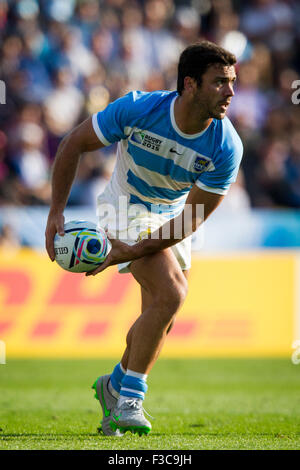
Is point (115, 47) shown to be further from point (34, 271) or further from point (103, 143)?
point (103, 143)

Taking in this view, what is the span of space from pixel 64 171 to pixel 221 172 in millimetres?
1101

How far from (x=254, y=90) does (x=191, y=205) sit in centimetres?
906

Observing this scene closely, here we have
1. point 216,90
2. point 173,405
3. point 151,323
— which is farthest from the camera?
point 173,405

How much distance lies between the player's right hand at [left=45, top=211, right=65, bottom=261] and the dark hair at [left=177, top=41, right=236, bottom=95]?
4.31ft

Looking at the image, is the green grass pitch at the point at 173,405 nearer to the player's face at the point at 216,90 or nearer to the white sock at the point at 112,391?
the white sock at the point at 112,391

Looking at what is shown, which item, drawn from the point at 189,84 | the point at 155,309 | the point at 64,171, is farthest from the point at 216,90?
the point at 155,309

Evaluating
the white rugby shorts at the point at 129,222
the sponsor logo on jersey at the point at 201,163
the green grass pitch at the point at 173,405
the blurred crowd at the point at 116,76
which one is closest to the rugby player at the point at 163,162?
the sponsor logo on jersey at the point at 201,163

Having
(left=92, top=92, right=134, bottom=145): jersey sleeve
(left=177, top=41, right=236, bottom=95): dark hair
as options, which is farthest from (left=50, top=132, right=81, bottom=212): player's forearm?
(left=177, top=41, right=236, bottom=95): dark hair

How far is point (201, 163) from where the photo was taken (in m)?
5.03

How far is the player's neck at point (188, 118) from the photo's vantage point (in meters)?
4.91

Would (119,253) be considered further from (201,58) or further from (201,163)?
(201,58)

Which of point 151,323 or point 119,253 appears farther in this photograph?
point 151,323

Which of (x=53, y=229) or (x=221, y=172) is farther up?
(x=221, y=172)
